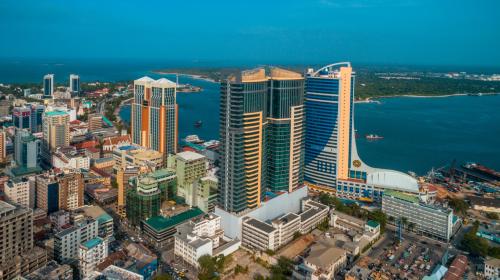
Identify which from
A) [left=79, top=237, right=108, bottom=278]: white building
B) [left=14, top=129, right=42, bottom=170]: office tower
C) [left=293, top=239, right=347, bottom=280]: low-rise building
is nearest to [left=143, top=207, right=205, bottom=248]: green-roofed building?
[left=79, top=237, right=108, bottom=278]: white building

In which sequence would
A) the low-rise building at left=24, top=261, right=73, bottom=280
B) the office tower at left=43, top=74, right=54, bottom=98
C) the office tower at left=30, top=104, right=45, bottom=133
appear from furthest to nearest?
1. the office tower at left=43, top=74, right=54, bottom=98
2. the office tower at left=30, top=104, right=45, bottom=133
3. the low-rise building at left=24, top=261, right=73, bottom=280

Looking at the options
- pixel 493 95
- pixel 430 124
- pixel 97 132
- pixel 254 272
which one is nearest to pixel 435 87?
pixel 493 95

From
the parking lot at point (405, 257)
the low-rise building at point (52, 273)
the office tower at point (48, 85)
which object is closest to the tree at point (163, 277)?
the low-rise building at point (52, 273)

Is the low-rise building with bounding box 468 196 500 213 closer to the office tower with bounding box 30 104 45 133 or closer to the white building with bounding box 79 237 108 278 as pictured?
the white building with bounding box 79 237 108 278

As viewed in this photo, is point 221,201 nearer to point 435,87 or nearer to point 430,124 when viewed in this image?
point 430,124

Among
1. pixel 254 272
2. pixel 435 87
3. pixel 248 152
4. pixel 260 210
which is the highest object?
pixel 435 87

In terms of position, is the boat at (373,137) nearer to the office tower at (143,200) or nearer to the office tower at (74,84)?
the office tower at (143,200)

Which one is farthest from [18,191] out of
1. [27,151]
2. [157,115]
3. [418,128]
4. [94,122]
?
[418,128]
